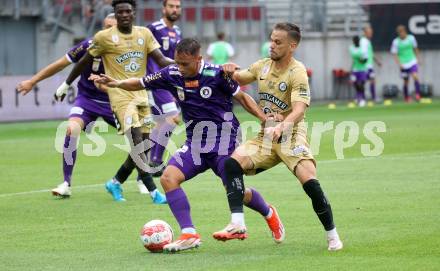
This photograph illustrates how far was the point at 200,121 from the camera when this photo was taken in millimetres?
10273

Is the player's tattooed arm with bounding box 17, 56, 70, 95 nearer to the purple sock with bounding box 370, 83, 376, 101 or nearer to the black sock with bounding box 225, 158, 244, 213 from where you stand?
the black sock with bounding box 225, 158, 244, 213

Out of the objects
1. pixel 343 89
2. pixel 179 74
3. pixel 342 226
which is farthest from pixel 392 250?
pixel 343 89

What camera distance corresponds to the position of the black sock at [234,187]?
968 centimetres

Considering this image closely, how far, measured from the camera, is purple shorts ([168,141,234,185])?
32.8 feet

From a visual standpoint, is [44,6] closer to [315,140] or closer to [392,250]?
[315,140]

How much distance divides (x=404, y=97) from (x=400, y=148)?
15671 mm

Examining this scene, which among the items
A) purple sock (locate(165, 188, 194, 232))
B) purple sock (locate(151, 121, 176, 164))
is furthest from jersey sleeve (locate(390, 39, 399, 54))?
purple sock (locate(165, 188, 194, 232))

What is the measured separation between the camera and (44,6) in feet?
106

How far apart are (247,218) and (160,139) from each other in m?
4.82

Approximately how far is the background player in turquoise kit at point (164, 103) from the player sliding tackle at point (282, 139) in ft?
19.8

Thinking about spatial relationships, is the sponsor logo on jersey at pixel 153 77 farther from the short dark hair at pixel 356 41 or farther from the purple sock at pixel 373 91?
the purple sock at pixel 373 91

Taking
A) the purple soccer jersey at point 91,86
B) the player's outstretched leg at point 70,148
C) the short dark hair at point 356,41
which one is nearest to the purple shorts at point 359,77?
the short dark hair at point 356,41

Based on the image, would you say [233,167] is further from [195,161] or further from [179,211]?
[179,211]

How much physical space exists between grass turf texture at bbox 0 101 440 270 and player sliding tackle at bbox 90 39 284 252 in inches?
16.9
